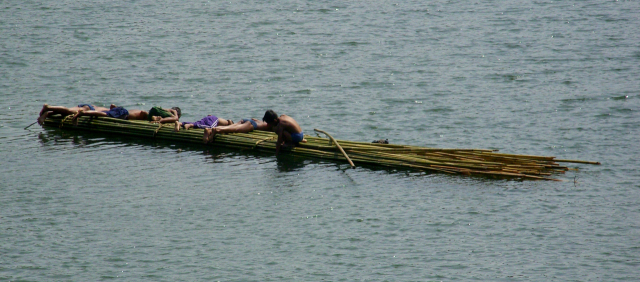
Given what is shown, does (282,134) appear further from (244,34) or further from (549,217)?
(244,34)

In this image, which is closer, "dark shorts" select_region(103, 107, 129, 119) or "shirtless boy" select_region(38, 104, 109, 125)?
"dark shorts" select_region(103, 107, 129, 119)

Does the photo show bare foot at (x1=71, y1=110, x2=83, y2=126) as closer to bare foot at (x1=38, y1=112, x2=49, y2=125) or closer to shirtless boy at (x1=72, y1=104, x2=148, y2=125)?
shirtless boy at (x1=72, y1=104, x2=148, y2=125)

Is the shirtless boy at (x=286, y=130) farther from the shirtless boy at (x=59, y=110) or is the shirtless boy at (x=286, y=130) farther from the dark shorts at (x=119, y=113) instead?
the shirtless boy at (x=59, y=110)

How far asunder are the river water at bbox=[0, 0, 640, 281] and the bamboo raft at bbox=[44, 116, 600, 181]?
221 mm

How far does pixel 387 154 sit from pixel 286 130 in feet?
7.10

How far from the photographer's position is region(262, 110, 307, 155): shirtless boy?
15.3 metres

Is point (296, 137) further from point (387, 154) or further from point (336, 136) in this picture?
point (387, 154)

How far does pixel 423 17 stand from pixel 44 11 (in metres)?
16.1

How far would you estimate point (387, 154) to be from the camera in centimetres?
1452

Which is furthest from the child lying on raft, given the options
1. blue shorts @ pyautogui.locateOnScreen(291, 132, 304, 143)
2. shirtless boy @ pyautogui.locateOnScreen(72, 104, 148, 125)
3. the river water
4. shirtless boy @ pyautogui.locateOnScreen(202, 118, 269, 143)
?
blue shorts @ pyautogui.locateOnScreen(291, 132, 304, 143)

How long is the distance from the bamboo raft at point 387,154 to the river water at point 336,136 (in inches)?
8.7

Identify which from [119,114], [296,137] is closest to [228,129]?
[296,137]

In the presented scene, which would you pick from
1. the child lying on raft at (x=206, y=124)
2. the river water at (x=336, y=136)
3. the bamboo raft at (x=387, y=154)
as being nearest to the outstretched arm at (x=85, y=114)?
the bamboo raft at (x=387, y=154)

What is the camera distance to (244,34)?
2939 cm
